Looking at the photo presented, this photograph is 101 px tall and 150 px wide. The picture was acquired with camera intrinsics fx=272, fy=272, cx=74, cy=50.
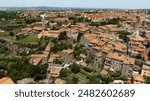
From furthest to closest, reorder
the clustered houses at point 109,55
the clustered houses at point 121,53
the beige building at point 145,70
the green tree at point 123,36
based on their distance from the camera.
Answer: the green tree at point 123,36, the clustered houses at point 121,53, the clustered houses at point 109,55, the beige building at point 145,70

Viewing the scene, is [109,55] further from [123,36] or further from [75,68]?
[123,36]

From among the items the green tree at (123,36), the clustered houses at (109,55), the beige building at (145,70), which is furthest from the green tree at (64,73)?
the green tree at (123,36)

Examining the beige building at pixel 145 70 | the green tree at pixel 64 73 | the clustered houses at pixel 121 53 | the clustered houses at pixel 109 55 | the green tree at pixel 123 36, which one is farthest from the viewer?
the green tree at pixel 123 36

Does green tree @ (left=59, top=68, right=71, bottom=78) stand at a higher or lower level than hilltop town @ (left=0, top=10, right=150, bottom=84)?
higher

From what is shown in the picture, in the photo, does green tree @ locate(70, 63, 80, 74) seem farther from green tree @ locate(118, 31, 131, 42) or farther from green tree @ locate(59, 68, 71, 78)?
green tree @ locate(118, 31, 131, 42)

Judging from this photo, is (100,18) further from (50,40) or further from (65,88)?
(65,88)

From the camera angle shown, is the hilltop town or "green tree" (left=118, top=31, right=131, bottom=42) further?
"green tree" (left=118, top=31, right=131, bottom=42)

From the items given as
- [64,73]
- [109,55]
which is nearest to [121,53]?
[109,55]

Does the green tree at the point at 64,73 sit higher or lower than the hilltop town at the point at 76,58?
higher

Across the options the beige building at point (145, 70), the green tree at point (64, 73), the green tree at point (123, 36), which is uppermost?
the green tree at point (64, 73)

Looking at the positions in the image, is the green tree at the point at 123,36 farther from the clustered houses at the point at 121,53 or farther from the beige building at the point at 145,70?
the beige building at the point at 145,70

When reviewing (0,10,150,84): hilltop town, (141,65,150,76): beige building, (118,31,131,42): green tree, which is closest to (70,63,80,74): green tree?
(0,10,150,84): hilltop town

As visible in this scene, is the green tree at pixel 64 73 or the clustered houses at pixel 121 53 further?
the clustered houses at pixel 121 53
